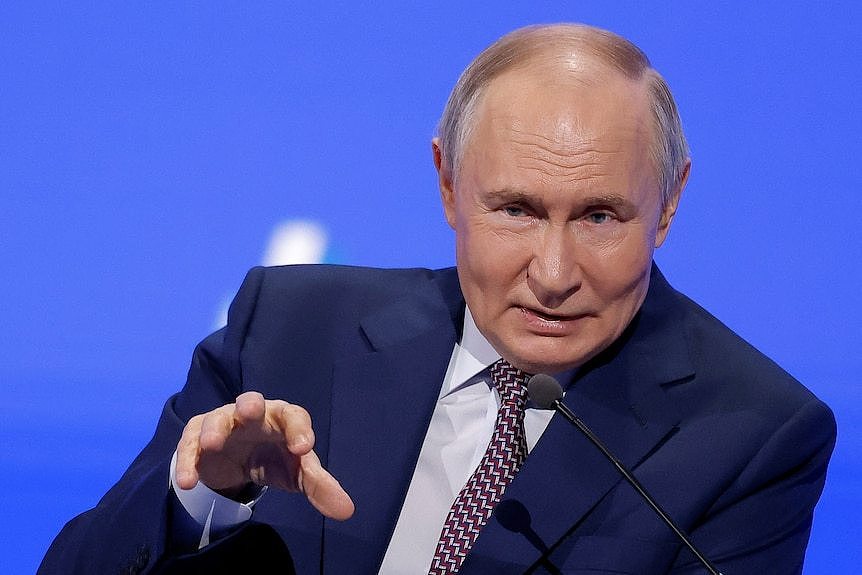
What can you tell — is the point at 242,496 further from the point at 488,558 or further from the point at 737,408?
the point at 737,408

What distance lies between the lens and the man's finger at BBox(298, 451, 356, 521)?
1.44m

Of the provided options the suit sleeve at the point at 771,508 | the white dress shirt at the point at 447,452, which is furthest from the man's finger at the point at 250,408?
the suit sleeve at the point at 771,508

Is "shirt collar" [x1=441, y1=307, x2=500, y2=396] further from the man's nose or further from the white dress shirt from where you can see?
the man's nose

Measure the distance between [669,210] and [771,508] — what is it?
0.41m

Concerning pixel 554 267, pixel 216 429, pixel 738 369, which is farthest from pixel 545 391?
pixel 738 369

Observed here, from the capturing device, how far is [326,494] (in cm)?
145

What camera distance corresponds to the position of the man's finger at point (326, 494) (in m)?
1.44

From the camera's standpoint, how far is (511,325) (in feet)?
5.71

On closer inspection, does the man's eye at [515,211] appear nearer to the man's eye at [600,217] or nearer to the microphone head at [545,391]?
the man's eye at [600,217]

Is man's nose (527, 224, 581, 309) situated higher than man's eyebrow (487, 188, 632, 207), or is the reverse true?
man's eyebrow (487, 188, 632, 207)

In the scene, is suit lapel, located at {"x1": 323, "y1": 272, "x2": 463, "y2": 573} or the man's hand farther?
suit lapel, located at {"x1": 323, "y1": 272, "x2": 463, "y2": 573}

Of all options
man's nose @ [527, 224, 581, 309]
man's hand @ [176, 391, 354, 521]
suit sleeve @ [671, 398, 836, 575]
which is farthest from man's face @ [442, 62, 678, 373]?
man's hand @ [176, 391, 354, 521]

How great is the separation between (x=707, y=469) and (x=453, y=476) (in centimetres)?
33

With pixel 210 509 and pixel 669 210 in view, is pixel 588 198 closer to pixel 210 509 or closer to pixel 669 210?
pixel 669 210
